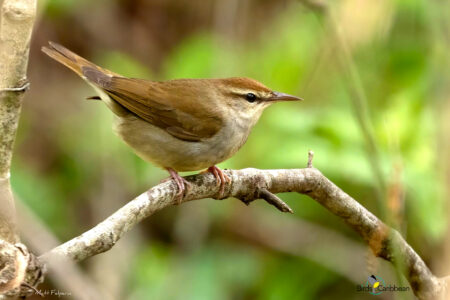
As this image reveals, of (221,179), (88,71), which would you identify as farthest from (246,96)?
(88,71)

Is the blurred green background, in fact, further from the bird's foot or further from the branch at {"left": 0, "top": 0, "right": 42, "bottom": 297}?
the branch at {"left": 0, "top": 0, "right": 42, "bottom": 297}

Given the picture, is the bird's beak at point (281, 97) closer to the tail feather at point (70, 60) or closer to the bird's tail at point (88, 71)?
the bird's tail at point (88, 71)

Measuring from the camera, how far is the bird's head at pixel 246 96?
501 cm

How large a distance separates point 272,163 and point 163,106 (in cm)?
121

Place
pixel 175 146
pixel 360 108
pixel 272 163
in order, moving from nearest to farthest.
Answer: pixel 360 108 < pixel 175 146 < pixel 272 163

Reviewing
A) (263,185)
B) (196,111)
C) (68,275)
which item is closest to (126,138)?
(196,111)

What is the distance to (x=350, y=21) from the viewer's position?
5.48m

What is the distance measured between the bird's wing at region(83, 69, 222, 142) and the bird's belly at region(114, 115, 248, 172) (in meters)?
0.07

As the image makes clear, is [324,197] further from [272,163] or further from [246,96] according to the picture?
[272,163]

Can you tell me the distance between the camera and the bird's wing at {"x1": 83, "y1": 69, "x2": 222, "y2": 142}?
489 cm

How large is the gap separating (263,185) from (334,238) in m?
2.64

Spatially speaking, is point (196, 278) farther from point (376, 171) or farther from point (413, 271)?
point (376, 171)

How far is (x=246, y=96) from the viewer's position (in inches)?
199

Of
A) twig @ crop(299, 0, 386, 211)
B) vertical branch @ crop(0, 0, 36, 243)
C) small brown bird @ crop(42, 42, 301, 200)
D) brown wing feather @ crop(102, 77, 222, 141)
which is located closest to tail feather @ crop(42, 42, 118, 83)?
small brown bird @ crop(42, 42, 301, 200)
